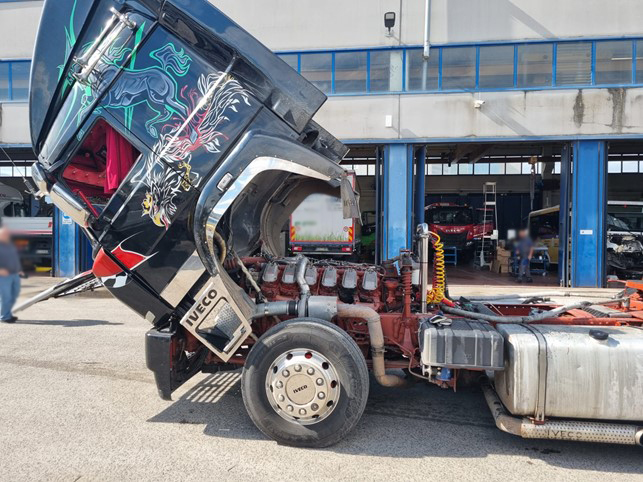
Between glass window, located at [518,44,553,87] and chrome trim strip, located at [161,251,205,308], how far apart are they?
12.3 m

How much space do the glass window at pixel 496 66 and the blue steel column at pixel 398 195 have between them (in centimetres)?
297

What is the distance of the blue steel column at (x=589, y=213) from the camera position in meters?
12.4

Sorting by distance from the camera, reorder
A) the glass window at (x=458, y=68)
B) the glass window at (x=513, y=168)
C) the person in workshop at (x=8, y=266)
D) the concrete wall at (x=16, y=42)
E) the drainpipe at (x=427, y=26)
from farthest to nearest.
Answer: the glass window at (x=513, y=168) < the concrete wall at (x=16, y=42) < the glass window at (x=458, y=68) < the drainpipe at (x=427, y=26) < the person in workshop at (x=8, y=266)

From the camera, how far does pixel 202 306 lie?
333 cm

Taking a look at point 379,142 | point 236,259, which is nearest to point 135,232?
point 236,259

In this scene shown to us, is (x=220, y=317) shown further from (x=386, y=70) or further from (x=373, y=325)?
(x=386, y=70)

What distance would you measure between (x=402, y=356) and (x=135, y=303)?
92.5 inches

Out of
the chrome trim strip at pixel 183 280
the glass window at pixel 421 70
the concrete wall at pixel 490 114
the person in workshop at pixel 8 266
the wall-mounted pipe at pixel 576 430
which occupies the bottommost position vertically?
the wall-mounted pipe at pixel 576 430

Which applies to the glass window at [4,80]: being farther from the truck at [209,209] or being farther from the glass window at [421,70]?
the truck at [209,209]

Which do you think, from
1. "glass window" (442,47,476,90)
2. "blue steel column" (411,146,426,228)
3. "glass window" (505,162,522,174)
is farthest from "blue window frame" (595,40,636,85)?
"glass window" (505,162,522,174)

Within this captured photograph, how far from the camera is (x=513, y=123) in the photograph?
1259cm

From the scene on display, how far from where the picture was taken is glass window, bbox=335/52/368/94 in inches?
520

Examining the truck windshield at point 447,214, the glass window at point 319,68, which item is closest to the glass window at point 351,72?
the glass window at point 319,68

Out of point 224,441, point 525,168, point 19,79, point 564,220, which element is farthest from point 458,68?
point 525,168
